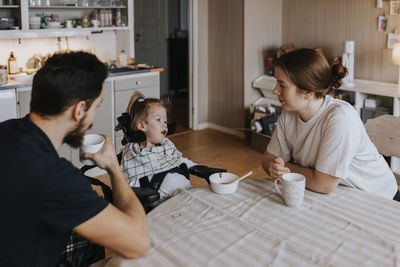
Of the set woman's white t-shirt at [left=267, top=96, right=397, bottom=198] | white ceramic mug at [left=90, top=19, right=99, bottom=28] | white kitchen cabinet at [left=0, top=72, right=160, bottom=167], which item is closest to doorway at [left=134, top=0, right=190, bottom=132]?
white kitchen cabinet at [left=0, top=72, right=160, bottom=167]

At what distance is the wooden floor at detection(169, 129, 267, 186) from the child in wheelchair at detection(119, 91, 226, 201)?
1.69 meters

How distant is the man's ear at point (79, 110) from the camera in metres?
1.37

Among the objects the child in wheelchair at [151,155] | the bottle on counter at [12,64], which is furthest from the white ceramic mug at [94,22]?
the child in wheelchair at [151,155]

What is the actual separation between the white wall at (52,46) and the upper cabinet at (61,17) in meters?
0.13

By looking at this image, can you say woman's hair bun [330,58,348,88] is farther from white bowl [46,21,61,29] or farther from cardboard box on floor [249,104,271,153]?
white bowl [46,21,61,29]

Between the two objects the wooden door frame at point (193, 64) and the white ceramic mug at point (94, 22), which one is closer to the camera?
the white ceramic mug at point (94, 22)

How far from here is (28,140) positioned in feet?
4.28

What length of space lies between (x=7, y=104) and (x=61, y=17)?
126 centimetres

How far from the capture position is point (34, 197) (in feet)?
4.09

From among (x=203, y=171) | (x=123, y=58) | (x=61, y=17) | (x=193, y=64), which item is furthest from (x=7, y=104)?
(x=193, y=64)

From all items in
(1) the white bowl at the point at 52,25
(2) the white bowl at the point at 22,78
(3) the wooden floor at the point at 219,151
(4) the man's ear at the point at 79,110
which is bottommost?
(3) the wooden floor at the point at 219,151

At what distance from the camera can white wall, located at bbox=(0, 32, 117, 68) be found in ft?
14.3

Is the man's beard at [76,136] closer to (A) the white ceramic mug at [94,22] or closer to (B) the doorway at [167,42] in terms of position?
(A) the white ceramic mug at [94,22]

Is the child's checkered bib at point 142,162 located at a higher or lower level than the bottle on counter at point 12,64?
lower
